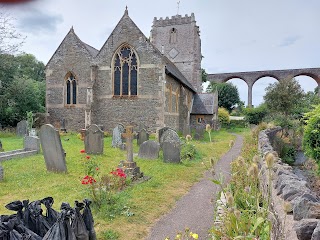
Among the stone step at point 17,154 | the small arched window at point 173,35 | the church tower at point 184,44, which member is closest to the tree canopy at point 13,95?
the stone step at point 17,154

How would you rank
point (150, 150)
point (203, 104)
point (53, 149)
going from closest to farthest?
point (53, 149) < point (150, 150) < point (203, 104)

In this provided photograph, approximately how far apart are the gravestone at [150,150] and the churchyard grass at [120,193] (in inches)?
10.8

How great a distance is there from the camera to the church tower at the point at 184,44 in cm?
3145

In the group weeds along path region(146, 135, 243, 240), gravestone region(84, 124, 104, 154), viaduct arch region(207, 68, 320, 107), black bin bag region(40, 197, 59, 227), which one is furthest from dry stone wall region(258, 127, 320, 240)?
viaduct arch region(207, 68, 320, 107)

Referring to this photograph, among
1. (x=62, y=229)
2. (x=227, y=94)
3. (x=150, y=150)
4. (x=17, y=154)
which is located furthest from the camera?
(x=227, y=94)

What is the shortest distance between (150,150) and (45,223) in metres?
7.14

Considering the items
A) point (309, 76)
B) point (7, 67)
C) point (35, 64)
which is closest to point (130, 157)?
point (7, 67)

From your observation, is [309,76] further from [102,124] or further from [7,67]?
[7,67]

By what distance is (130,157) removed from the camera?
789cm

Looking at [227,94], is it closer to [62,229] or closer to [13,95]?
[13,95]

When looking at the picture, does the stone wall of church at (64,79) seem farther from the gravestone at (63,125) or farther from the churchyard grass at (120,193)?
the churchyard grass at (120,193)

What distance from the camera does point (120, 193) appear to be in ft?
20.7

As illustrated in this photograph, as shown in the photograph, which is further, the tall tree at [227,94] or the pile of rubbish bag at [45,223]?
the tall tree at [227,94]

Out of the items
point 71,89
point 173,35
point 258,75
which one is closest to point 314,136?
point 71,89
